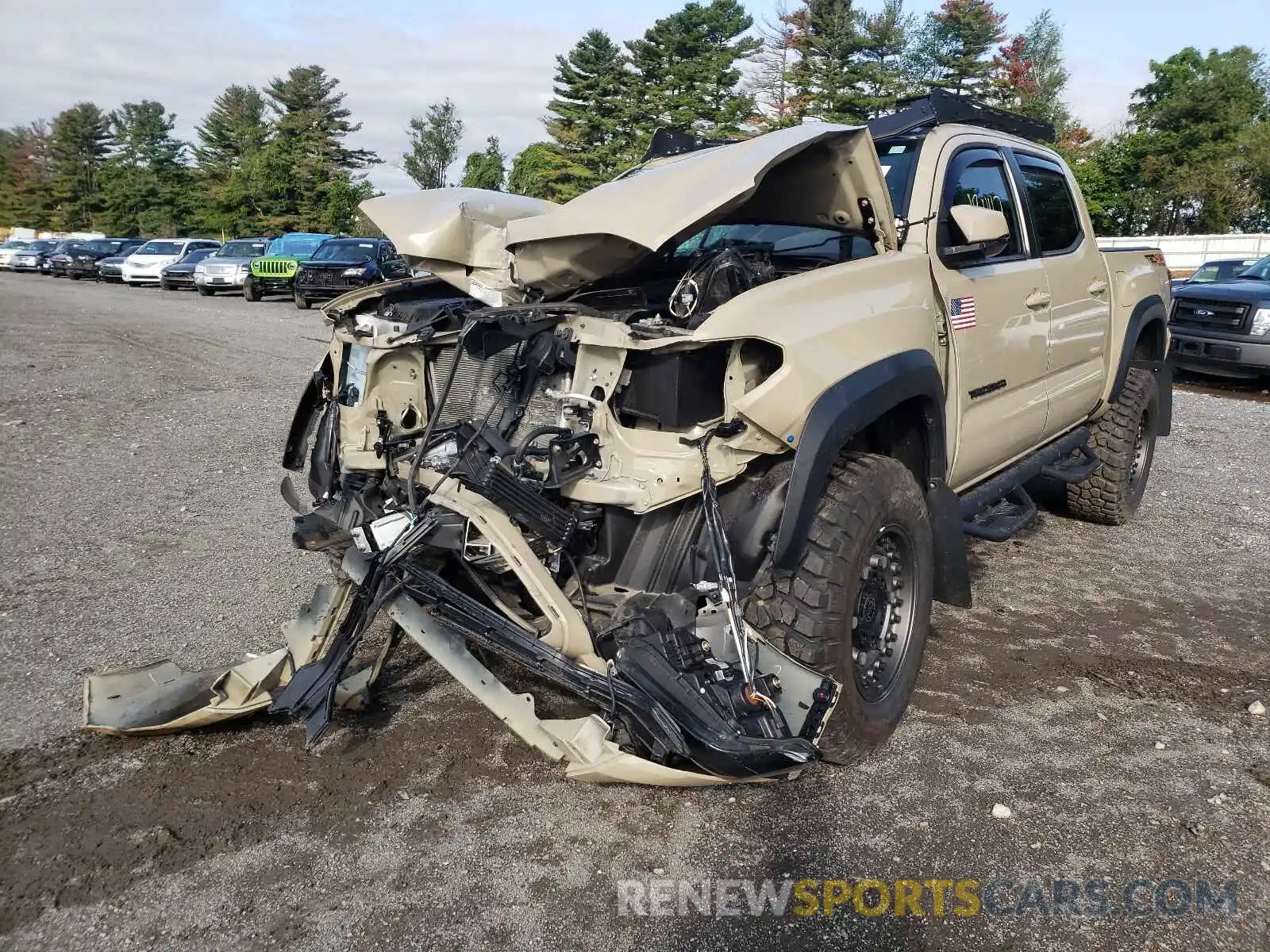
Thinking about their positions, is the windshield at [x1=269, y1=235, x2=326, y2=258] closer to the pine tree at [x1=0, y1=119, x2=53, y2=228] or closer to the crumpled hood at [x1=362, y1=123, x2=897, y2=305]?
the crumpled hood at [x1=362, y1=123, x2=897, y2=305]

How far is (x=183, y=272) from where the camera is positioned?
27453 mm

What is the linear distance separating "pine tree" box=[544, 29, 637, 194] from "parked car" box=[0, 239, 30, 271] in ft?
76.7

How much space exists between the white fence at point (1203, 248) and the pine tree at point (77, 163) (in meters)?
74.1

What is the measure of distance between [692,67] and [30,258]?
2889cm

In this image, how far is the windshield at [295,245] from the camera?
24.7 metres

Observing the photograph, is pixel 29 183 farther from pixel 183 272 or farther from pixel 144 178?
pixel 183 272

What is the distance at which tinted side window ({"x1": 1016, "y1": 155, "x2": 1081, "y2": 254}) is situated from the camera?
487 cm

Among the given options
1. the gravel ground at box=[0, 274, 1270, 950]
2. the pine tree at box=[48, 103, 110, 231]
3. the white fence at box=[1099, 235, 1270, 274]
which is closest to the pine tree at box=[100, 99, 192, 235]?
the pine tree at box=[48, 103, 110, 231]

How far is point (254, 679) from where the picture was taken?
3377mm

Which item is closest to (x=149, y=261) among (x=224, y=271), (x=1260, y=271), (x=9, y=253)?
(x=224, y=271)


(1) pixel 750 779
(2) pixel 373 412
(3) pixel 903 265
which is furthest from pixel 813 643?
(2) pixel 373 412

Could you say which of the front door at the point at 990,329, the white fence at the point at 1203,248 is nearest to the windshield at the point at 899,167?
the front door at the point at 990,329

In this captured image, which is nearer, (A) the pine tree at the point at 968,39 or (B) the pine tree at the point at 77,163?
(A) the pine tree at the point at 968,39

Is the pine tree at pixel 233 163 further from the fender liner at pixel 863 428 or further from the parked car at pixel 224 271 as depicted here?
the fender liner at pixel 863 428
